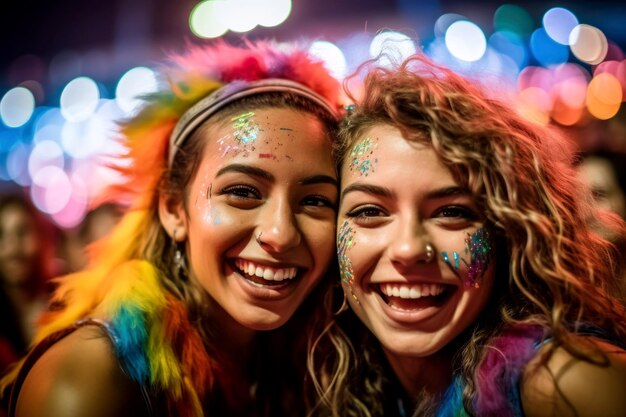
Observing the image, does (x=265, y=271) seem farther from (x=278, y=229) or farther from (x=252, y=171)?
(x=252, y=171)

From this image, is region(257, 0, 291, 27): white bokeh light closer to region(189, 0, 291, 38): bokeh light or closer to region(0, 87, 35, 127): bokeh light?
region(189, 0, 291, 38): bokeh light

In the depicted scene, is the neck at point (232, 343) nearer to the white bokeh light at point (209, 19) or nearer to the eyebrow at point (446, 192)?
the eyebrow at point (446, 192)

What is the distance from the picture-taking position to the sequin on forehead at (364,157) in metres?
1.84

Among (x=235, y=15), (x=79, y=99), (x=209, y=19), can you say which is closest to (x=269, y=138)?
(x=235, y=15)

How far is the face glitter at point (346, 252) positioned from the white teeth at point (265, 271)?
219 mm

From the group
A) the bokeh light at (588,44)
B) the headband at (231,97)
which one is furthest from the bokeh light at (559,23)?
the headband at (231,97)

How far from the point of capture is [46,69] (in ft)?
43.9

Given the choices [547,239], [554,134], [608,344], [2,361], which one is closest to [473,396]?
→ [608,344]

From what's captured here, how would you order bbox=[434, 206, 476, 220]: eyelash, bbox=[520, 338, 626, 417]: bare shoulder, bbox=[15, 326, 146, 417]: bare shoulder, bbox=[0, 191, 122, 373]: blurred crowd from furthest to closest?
bbox=[0, 191, 122, 373]: blurred crowd → bbox=[434, 206, 476, 220]: eyelash → bbox=[15, 326, 146, 417]: bare shoulder → bbox=[520, 338, 626, 417]: bare shoulder

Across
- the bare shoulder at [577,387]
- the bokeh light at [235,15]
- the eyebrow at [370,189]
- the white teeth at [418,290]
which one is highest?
the bokeh light at [235,15]

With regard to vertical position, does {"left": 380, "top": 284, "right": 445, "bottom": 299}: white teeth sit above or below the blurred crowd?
above

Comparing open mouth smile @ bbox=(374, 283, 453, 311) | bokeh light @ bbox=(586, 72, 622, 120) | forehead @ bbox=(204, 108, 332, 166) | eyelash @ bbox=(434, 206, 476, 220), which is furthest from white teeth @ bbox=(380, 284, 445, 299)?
bokeh light @ bbox=(586, 72, 622, 120)

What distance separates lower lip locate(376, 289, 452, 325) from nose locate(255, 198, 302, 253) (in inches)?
16.5

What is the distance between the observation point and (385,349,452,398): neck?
6.30 ft
